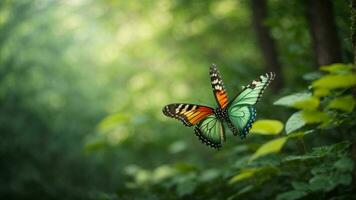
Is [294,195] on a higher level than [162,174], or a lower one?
lower

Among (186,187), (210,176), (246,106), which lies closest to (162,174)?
(210,176)

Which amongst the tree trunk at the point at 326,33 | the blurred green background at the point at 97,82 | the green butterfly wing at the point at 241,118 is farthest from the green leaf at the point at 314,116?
the blurred green background at the point at 97,82

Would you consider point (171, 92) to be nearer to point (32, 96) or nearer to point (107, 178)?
point (107, 178)

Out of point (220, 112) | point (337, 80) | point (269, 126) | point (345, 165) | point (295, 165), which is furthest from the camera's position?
point (220, 112)

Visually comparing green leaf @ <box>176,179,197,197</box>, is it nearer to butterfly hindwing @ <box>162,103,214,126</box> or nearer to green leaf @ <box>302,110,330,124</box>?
butterfly hindwing @ <box>162,103,214,126</box>

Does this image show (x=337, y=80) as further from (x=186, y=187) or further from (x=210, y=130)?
(x=210, y=130)

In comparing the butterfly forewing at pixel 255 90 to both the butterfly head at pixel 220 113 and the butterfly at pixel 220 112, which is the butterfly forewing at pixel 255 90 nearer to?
the butterfly at pixel 220 112

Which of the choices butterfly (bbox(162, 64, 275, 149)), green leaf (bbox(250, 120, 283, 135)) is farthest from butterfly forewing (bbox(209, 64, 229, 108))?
green leaf (bbox(250, 120, 283, 135))
